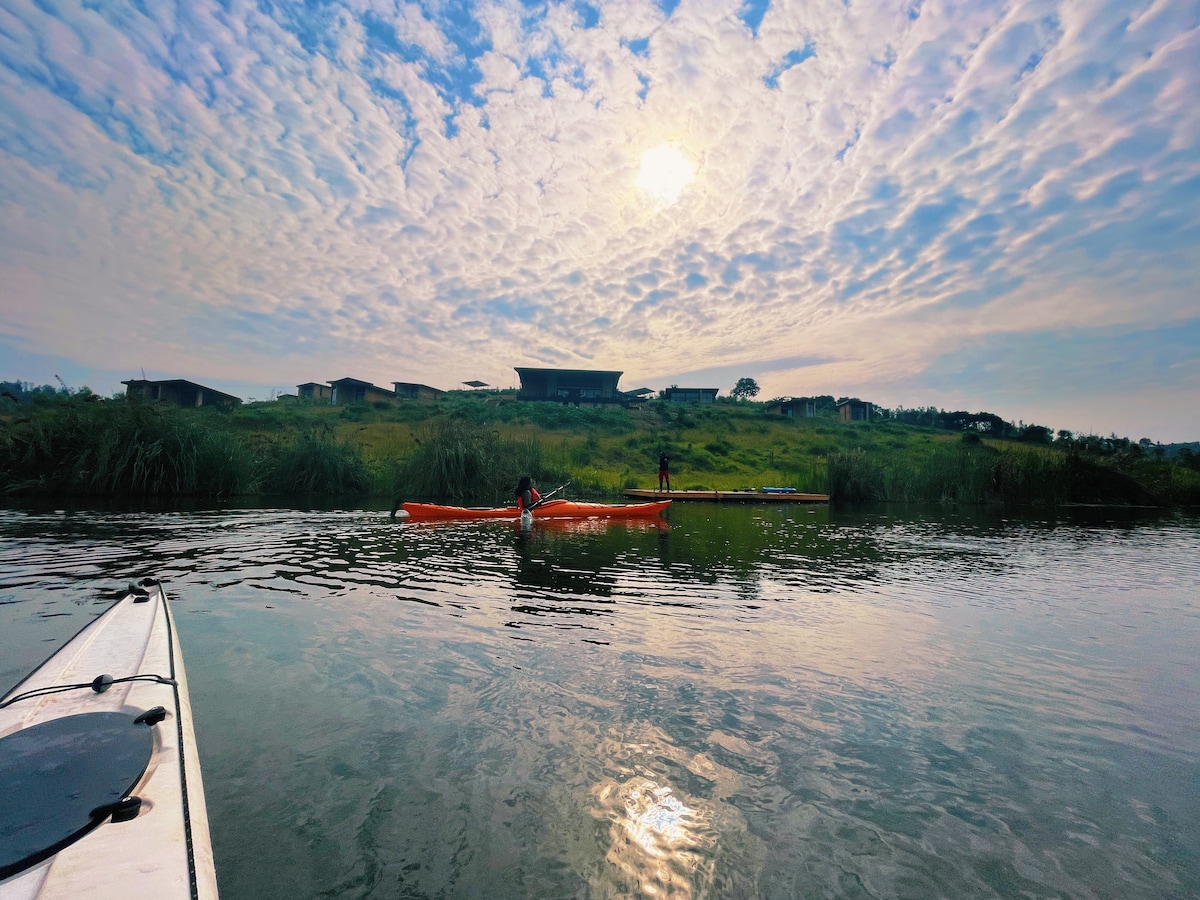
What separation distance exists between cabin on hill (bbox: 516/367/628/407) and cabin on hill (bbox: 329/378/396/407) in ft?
43.3

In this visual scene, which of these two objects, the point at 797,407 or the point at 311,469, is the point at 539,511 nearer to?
the point at 311,469

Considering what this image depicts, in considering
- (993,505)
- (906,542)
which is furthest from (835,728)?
(993,505)

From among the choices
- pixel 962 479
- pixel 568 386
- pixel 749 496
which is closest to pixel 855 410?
pixel 568 386

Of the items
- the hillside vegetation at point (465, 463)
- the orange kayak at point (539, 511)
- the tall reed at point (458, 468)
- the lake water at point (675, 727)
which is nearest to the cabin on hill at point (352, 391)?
the hillside vegetation at point (465, 463)

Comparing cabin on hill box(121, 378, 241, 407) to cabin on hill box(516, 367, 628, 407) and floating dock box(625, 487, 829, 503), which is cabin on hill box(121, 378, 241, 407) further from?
floating dock box(625, 487, 829, 503)

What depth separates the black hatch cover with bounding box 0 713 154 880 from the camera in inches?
79.2

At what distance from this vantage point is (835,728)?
410cm

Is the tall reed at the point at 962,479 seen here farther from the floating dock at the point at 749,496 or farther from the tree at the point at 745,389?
the tree at the point at 745,389

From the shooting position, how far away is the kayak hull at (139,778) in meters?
1.84

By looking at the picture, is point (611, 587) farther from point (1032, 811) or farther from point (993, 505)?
point (993, 505)

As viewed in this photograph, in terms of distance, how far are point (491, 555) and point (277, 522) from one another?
7.07m

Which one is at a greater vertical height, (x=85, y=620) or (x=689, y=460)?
(x=689, y=460)

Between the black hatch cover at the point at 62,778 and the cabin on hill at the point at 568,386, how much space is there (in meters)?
55.1

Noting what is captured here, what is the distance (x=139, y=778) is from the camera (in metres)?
2.50
